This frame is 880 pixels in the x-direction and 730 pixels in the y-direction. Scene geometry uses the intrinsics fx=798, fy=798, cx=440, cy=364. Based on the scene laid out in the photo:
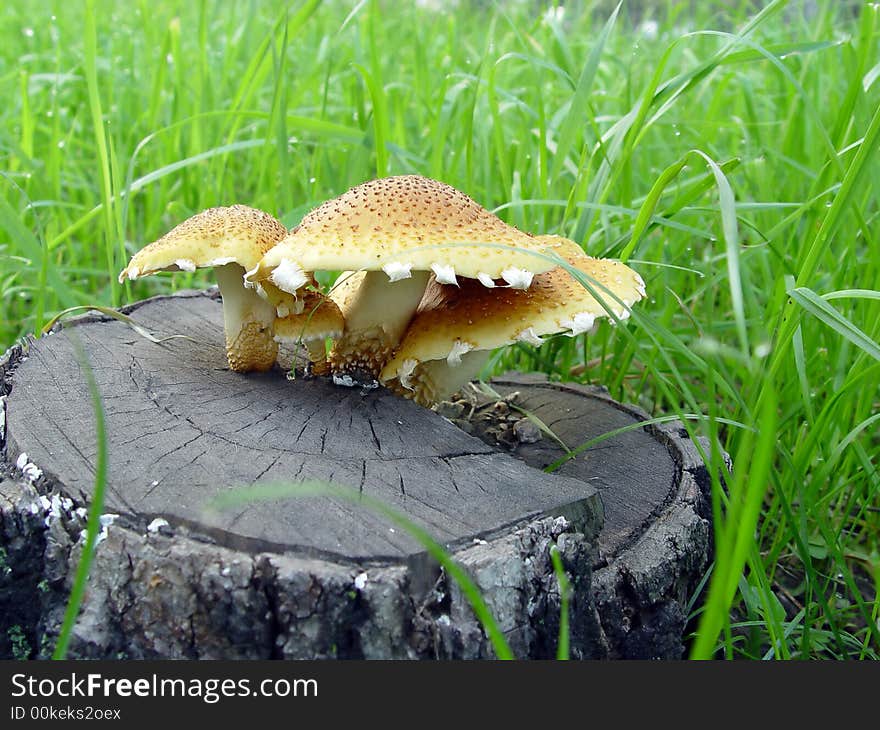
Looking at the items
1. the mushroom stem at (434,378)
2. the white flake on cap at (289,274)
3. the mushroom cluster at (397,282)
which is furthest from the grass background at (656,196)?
the white flake on cap at (289,274)

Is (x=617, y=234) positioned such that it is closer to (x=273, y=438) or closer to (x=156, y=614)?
(x=273, y=438)

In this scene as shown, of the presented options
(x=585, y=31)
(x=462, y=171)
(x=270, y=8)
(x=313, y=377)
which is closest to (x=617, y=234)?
(x=462, y=171)

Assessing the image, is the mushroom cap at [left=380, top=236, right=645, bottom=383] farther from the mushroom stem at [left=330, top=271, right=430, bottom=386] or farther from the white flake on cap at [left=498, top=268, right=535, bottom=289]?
the white flake on cap at [left=498, top=268, right=535, bottom=289]

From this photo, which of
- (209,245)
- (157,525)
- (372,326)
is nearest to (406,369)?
(372,326)

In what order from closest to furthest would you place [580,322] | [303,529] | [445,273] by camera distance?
1. [303,529]
2. [445,273]
3. [580,322]

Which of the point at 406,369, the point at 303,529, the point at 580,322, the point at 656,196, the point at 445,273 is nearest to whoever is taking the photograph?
the point at 303,529

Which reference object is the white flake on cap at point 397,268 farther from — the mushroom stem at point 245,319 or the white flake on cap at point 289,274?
the mushroom stem at point 245,319

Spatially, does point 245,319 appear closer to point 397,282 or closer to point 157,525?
point 397,282
